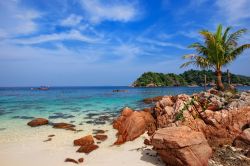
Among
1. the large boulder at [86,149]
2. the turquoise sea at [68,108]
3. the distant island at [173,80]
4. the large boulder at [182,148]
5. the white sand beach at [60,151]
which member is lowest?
the white sand beach at [60,151]

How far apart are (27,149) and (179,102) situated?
28.9 ft

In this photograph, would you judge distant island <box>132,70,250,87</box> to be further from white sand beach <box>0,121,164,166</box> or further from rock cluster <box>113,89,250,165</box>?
white sand beach <box>0,121,164,166</box>

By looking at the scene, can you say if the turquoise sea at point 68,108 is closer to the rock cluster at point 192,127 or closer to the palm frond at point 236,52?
the rock cluster at point 192,127

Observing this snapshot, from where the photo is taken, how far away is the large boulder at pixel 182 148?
284 inches

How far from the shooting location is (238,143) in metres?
9.38

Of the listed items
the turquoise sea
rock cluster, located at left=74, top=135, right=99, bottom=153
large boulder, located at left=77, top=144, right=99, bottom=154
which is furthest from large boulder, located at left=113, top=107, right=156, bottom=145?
the turquoise sea

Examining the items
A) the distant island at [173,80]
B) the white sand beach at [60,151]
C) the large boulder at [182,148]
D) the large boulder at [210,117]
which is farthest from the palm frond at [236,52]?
the distant island at [173,80]

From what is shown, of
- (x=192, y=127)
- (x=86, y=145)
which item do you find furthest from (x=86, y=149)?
(x=192, y=127)

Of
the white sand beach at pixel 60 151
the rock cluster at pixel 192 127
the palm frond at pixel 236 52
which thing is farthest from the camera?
the palm frond at pixel 236 52

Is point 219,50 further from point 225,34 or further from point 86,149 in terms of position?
point 86,149

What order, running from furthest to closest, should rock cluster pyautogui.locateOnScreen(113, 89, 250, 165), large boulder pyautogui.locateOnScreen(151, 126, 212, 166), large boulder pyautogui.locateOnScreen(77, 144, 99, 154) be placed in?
large boulder pyautogui.locateOnScreen(77, 144, 99, 154)
rock cluster pyautogui.locateOnScreen(113, 89, 250, 165)
large boulder pyautogui.locateOnScreen(151, 126, 212, 166)

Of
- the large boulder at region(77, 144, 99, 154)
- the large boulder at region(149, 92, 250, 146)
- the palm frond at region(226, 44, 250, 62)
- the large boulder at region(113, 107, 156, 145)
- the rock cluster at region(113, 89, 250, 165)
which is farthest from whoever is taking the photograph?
the palm frond at region(226, 44, 250, 62)

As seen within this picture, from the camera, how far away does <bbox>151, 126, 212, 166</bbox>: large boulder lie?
284 inches

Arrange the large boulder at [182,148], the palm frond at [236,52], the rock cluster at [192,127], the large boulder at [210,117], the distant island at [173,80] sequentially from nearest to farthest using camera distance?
the large boulder at [182,148]
the rock cluster at [192,127]
the large boulder at [210,117]
the palm frond at [236,52]
the distant island at [173,80]
